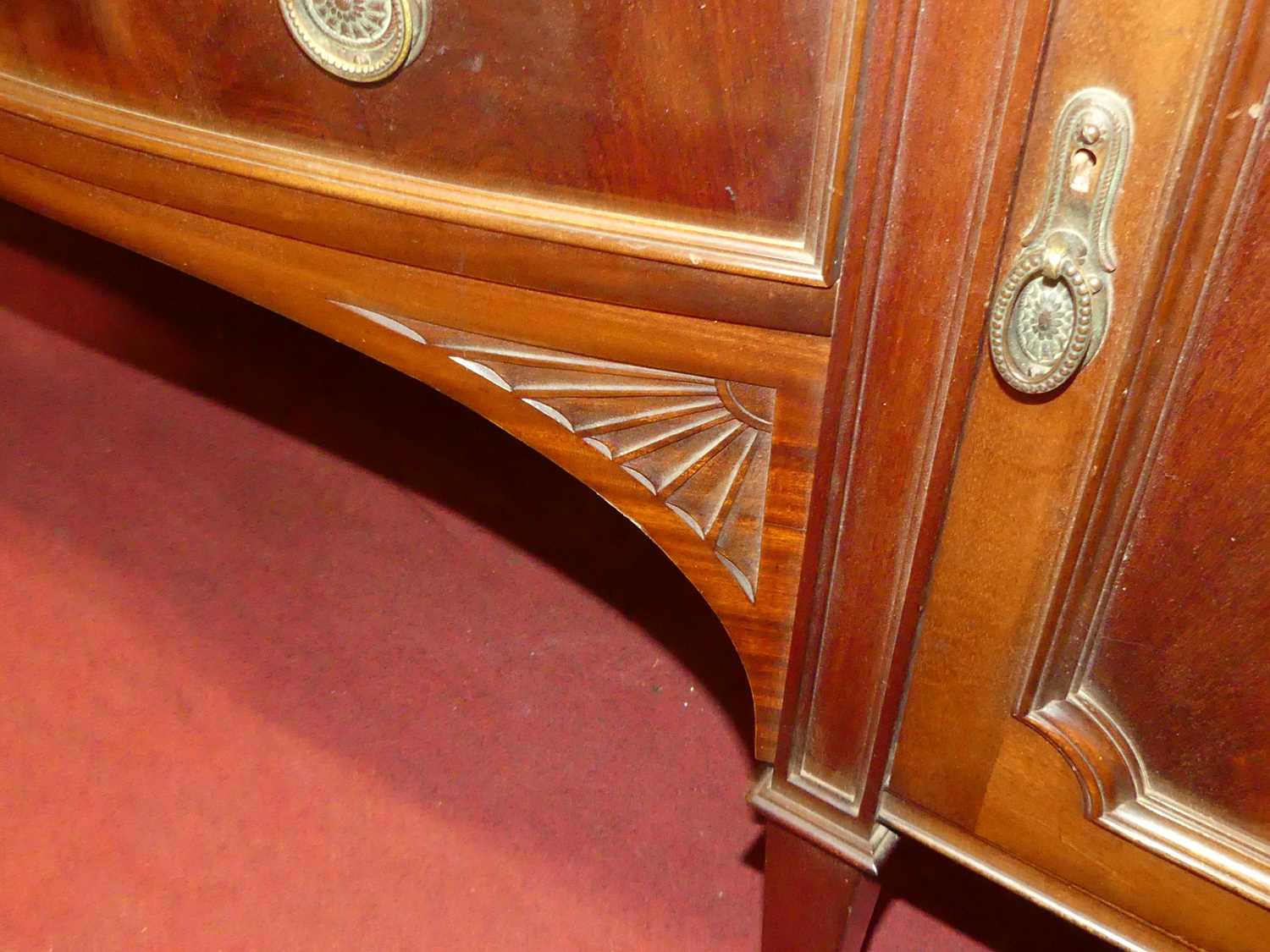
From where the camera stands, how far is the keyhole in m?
0.34

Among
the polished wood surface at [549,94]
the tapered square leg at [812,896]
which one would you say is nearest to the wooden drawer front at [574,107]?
the polished wood surface at [549,94]

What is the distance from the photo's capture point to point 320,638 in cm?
100

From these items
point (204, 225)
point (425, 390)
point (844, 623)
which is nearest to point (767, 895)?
point (844, 623)

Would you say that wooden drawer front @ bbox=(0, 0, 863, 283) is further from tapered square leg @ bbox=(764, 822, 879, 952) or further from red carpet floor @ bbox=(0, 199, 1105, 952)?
red carpet floor @ bbox=(0, 199, 1105, 952)

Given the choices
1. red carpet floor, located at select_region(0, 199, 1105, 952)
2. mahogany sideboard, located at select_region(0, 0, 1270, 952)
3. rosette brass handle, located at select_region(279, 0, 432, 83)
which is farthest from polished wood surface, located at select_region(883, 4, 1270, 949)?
red carpet floor, located at select_region(0, 199, 1105, 952)

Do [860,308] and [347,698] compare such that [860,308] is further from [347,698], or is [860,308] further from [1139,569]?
[347,698]

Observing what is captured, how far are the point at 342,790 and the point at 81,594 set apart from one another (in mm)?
343

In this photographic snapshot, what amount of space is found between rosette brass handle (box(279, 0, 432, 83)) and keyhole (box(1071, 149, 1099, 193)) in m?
0.23

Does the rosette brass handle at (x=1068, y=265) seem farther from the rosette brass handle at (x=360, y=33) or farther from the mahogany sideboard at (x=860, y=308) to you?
the rosette brass handle at (x=360, y=33)

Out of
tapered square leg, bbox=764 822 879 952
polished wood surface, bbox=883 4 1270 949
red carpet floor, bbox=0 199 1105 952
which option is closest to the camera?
polished wood surface, bbox=883 4 1270 949

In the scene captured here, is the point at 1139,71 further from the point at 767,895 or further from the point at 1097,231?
the point at 767,895

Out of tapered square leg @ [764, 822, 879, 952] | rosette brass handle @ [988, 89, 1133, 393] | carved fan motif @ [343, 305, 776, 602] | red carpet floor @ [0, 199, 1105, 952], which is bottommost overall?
red carpet floor @ [0, 199, 1105, 952]

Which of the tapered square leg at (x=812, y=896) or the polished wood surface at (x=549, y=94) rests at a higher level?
the polished wood surface at (x=549, y=94)

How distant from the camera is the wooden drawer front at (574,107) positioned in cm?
38
